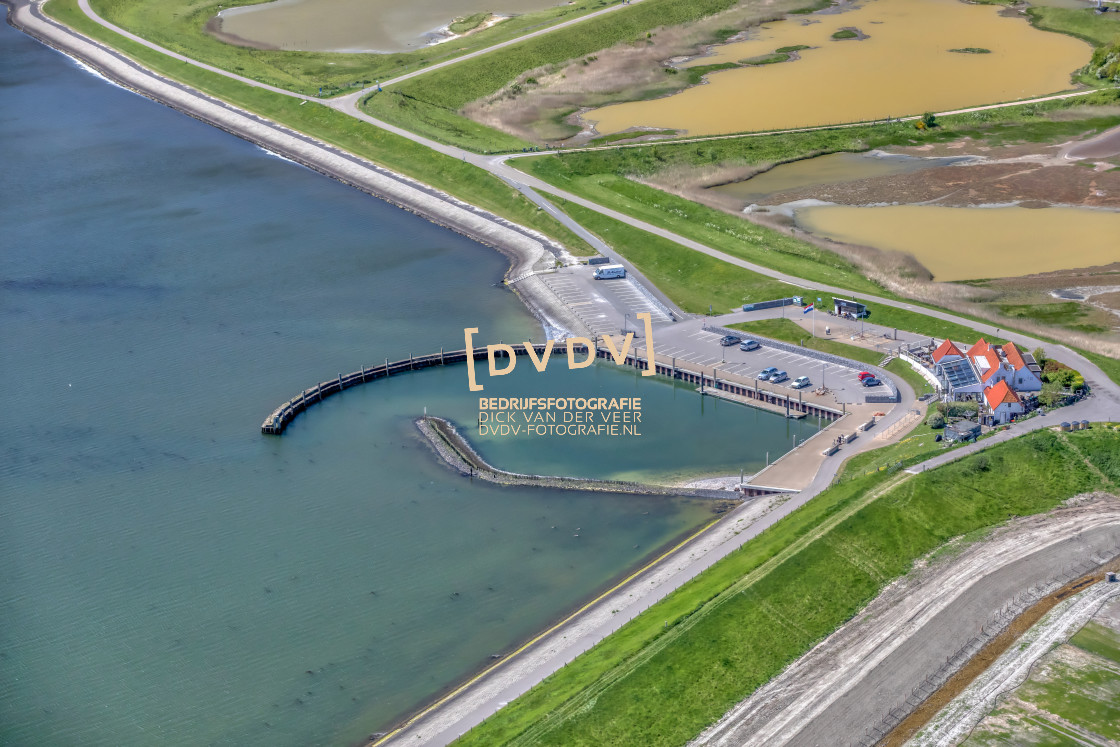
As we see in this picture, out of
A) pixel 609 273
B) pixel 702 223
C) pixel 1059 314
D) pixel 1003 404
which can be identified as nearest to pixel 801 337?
pixel 1003 404

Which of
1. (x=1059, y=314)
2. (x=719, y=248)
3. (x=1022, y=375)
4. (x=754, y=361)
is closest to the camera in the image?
(x=1022, y=375)

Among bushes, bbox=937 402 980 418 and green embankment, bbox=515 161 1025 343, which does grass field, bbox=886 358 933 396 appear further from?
green embankment, bbox=515 161 1025 343

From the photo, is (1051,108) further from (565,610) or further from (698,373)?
(565,610)

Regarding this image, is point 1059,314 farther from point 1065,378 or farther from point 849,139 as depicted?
point 849,139

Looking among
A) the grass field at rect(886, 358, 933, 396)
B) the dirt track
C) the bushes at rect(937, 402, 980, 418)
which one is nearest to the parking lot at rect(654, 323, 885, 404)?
the grass field at rect(886, 358, 933, 396)

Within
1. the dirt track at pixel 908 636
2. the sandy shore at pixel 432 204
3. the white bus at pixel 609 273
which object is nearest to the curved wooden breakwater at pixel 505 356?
the sandy shore at pixel 432 204

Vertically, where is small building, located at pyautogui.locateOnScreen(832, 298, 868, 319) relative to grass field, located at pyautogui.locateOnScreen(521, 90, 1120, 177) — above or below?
below
